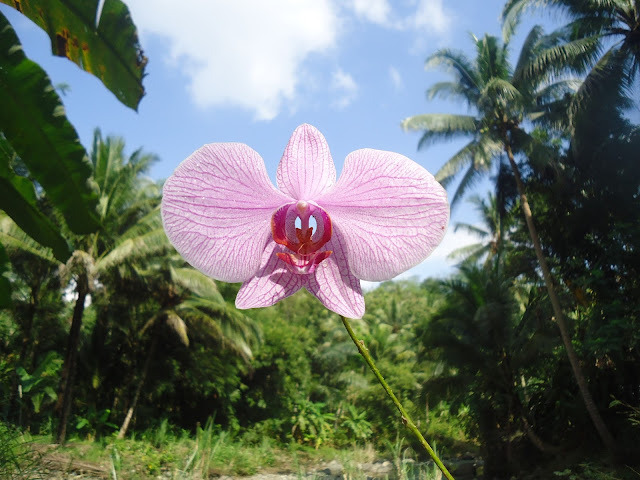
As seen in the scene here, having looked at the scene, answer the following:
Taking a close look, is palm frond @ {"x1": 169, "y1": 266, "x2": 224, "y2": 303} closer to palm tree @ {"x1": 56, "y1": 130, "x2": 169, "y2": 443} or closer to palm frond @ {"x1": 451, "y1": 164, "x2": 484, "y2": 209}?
palm tree @ {"x1": 56, "y1": 130, "x2": 169, "y2": 443}

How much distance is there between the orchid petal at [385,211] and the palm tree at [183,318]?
14331 millimetres

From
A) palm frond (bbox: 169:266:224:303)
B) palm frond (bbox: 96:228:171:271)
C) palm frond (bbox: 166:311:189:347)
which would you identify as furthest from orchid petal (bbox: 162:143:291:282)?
palm frond (bbox: 166:311:189:347)

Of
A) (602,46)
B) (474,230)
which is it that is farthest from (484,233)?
→ (602,46)

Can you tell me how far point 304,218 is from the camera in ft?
1.09

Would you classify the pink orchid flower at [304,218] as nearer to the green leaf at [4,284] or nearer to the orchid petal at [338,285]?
the orchid petal at [338,285]

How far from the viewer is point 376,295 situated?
3022 cm

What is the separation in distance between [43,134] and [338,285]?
74.4 inches

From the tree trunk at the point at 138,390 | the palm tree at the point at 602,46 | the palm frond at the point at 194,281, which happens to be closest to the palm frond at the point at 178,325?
the palm frond at the point at 194,281

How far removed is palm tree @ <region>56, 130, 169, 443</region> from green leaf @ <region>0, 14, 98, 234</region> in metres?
9.47

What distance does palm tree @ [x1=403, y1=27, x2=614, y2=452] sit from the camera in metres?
12.8

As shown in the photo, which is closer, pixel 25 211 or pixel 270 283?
pixel 270 283

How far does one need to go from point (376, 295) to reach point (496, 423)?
694 inches

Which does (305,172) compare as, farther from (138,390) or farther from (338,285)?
(138,390)

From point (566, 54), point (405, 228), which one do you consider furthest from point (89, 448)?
point (566, 54)
